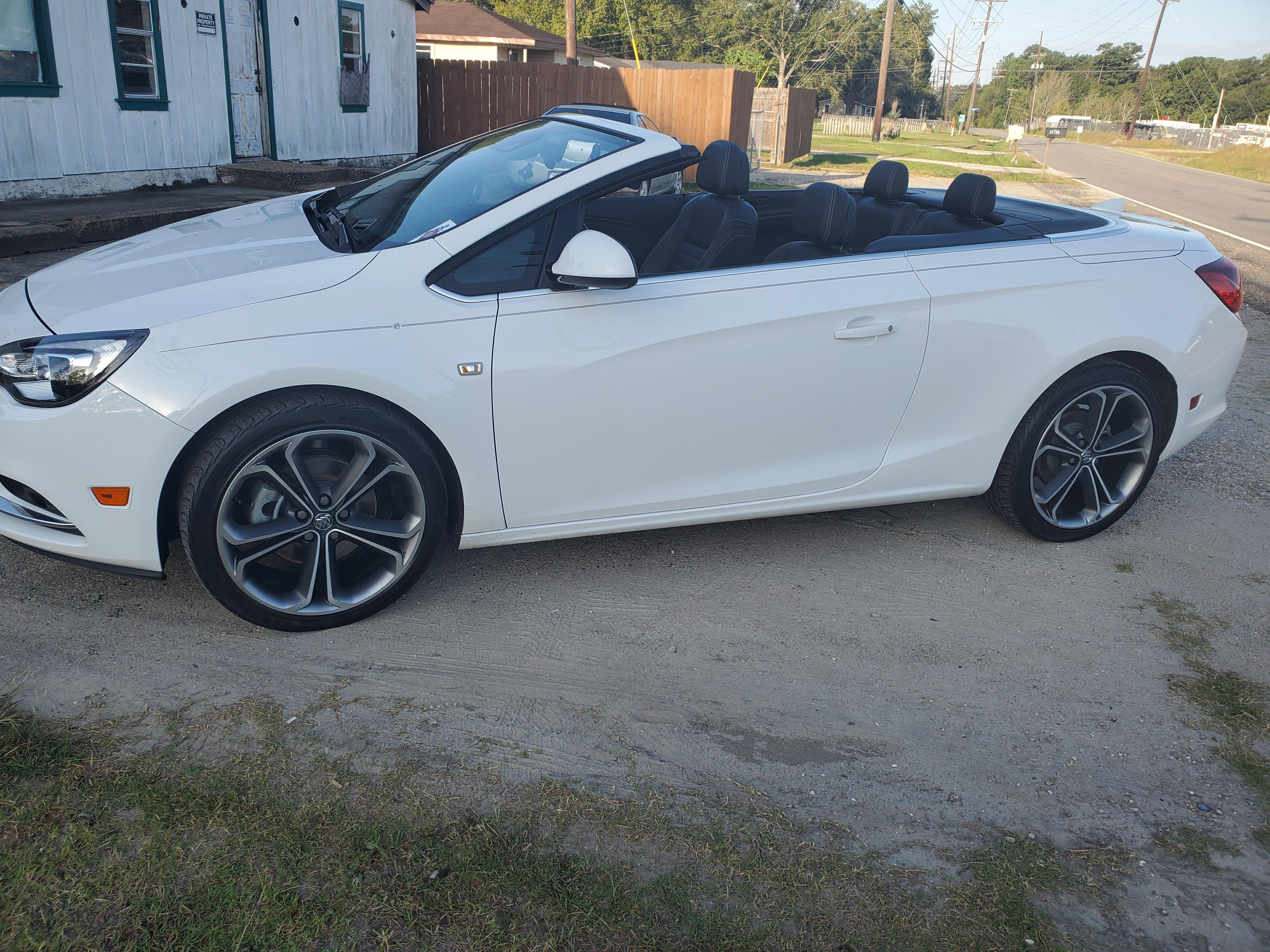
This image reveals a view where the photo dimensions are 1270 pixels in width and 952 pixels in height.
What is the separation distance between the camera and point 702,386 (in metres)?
3.28

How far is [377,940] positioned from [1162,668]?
2.64 meters

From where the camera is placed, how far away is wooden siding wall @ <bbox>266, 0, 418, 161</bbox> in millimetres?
14203

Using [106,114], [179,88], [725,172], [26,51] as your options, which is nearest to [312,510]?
[725,172]

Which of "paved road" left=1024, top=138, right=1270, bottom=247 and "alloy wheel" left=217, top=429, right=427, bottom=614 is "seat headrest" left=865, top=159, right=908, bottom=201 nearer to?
"alloy wheel" left=217, top=429, right=427, bottom=614

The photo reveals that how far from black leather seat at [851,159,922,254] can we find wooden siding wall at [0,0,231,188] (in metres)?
9.34

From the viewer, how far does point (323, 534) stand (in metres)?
3.10

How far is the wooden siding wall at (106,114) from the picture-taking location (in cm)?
1023

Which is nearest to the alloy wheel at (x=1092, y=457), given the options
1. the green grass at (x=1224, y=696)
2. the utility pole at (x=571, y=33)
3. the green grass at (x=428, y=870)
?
the green grass at (x=1224, y=696)

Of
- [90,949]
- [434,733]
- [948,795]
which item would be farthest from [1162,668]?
[90,949]

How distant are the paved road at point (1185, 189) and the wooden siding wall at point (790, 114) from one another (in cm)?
854

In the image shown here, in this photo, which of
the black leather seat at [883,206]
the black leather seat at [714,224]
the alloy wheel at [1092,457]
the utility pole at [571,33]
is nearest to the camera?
the black leather seat at [714,224]

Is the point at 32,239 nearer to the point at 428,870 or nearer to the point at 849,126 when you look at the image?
the point at 428,870

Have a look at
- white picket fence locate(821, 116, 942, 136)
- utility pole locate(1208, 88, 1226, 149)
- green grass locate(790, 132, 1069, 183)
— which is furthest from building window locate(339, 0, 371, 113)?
utility pole locate(1208, 88, 1226, 149)

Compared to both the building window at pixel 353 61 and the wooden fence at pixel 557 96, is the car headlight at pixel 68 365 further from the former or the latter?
the wooden fence at pixel 557 96
